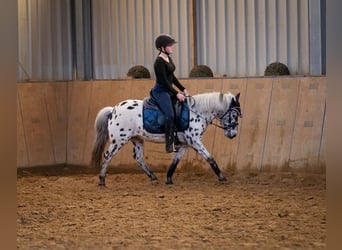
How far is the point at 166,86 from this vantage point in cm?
762

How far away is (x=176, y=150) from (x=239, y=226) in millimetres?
2543

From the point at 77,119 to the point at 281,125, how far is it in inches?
121

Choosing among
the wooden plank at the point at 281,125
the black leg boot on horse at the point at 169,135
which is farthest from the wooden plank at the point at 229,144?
the black leg boot on horse at the point at 169,135

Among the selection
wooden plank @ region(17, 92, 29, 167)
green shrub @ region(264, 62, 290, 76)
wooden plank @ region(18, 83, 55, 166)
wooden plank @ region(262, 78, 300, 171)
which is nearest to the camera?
wooden plank @ region(262, 78, 300, 171)

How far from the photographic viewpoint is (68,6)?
1085cm

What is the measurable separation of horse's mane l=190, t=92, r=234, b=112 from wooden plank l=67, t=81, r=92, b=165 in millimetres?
2533

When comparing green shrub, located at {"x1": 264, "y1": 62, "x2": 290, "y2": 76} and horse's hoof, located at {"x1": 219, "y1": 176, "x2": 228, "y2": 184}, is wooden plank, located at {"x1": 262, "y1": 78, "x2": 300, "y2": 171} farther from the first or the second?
horse's hoof, located at {"x1": 219, "y1": 176, "x2": 228, "y2": 184}

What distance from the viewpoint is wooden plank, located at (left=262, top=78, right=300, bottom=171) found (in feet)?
27.2

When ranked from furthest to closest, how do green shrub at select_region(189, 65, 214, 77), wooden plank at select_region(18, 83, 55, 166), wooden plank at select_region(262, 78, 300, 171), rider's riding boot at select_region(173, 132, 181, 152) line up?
wooden plank at select_region(18, 83, 55, 166), green shrub at select_region(189, 65, 214, 77), wooden plank at select_region(262, 78, 300, 171), rider's riding boot at select_region(173, 132, 181, 152)

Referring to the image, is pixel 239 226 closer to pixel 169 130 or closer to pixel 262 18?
pixel 169 130

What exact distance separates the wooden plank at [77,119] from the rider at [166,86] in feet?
8.05

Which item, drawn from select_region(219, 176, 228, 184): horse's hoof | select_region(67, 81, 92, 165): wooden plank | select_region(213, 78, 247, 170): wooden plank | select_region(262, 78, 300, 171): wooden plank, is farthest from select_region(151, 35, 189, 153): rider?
select_region(67, 81, 92, 165): wooden plank

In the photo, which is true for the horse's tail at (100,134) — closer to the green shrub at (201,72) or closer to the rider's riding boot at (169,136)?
the rider's riding boot at (169,136)
